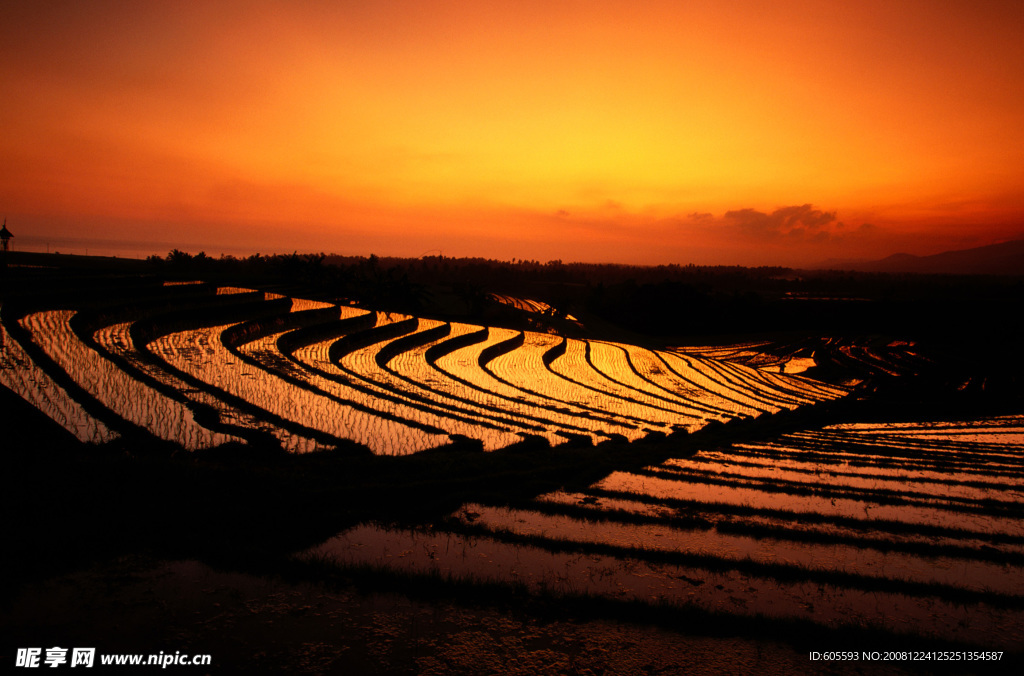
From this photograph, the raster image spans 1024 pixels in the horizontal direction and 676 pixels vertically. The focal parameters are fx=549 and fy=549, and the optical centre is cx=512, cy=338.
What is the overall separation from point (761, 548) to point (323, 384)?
8.54 metres

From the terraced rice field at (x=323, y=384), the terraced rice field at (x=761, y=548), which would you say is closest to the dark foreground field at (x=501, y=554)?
the terraced rice field at (x=761, y=548)

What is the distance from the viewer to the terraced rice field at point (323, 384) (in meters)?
7.53

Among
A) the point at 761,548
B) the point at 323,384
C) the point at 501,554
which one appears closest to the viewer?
the point at 501,554

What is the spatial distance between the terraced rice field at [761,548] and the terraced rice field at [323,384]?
2.69 meters

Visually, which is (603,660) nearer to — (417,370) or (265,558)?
(265,558)

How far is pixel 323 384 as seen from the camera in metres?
10.7

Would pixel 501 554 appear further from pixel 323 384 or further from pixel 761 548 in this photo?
pixel 323 384

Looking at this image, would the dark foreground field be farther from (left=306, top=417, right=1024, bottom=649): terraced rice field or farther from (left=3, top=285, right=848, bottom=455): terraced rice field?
(left=3, top=285, right=848, bottom=455): terraced rice field

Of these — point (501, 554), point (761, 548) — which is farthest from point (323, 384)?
point (761, 548)

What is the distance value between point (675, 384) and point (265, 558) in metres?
16.8

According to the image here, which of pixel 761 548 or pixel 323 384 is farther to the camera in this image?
pixel 323 384

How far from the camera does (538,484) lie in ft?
18.5

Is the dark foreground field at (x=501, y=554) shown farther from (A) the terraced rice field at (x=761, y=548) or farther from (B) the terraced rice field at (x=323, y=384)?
(B) the terraced rice field at (x=323, y=384)

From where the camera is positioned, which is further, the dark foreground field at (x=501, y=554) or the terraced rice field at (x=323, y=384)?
the terraced rice field at (x=323, y=384)
